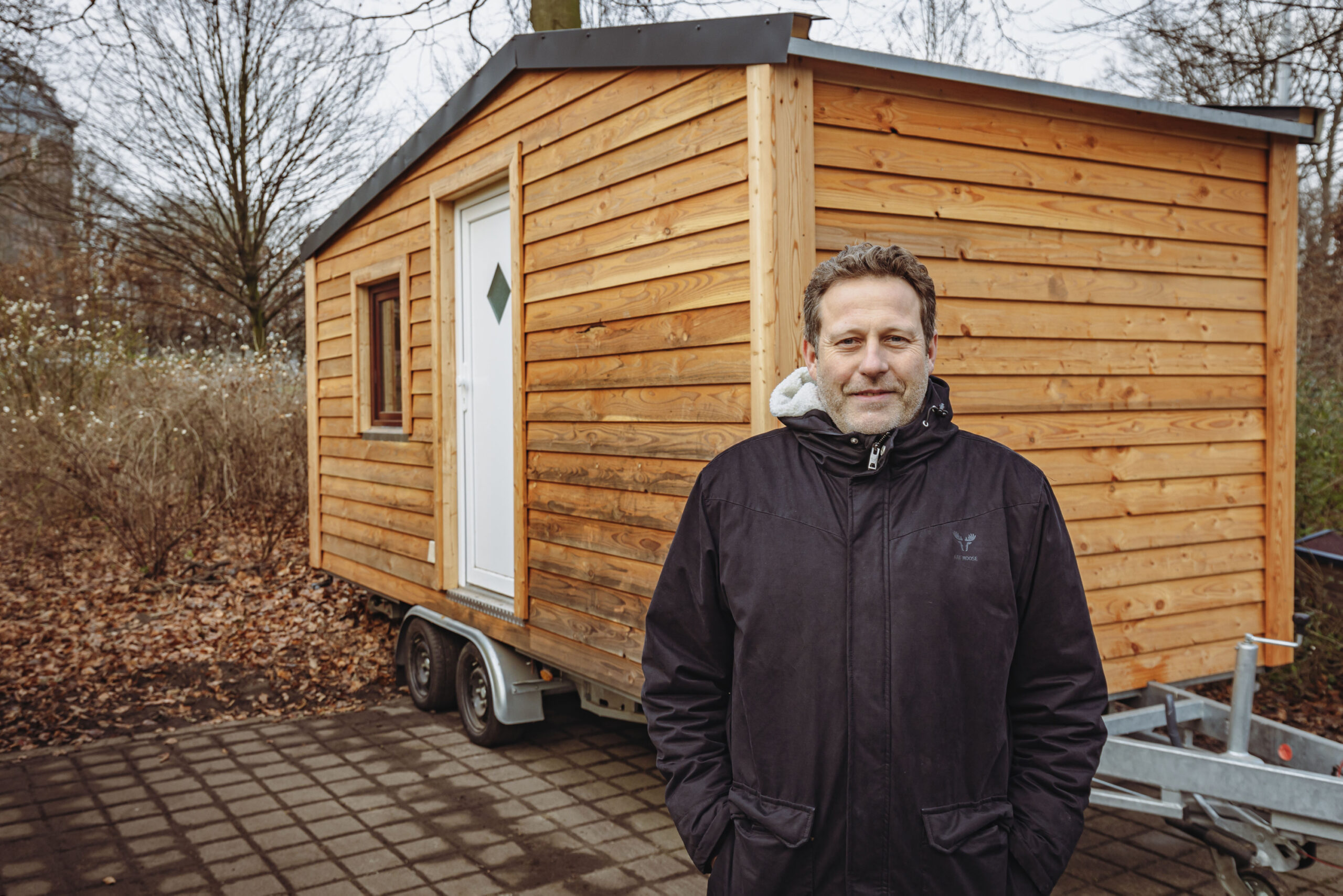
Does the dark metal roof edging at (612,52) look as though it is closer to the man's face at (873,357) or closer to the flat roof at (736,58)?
the flat roof at (736,58)

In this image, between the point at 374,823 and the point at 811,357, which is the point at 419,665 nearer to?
the point at 374,823

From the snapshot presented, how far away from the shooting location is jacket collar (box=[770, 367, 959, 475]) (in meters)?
1.90

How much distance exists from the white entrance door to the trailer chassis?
3.30 meters

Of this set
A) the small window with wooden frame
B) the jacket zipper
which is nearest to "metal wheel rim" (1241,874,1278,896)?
the jacket zipper

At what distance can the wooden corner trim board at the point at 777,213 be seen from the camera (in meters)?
3.64

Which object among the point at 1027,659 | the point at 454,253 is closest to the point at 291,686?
the point at 454,253

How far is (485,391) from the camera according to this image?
591 cm

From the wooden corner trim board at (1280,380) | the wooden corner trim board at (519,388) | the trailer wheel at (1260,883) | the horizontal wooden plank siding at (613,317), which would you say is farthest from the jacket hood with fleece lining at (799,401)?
the wooden corner trim board at (1280,380)

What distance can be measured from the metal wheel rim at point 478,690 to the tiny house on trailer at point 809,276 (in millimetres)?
35

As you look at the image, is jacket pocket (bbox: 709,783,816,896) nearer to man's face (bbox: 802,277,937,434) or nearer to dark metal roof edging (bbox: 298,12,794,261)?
man's face (bbox: 802,277,937,434)

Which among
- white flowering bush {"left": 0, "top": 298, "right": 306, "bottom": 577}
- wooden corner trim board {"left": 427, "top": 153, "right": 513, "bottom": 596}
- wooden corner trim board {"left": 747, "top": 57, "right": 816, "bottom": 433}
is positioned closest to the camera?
wooden corner trim board {"left": 747, "top": 57, "right": 816, "bottom": 433}

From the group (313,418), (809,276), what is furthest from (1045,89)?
(313,418)

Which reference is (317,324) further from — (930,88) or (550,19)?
(930,88)

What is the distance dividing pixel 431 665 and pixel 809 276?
3.84m
